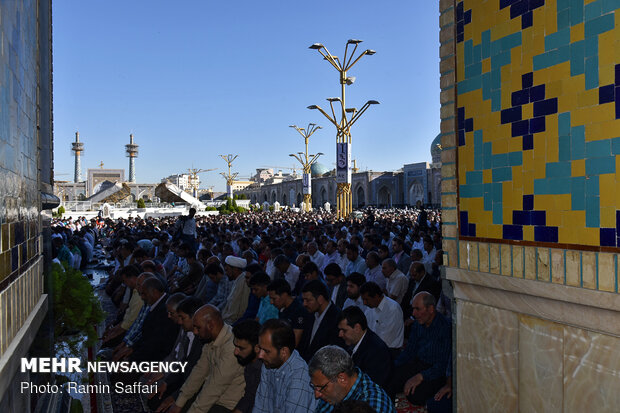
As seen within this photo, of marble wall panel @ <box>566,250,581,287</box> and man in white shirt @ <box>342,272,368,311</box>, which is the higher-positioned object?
marble wall panel @ <box>566,250,581,287</box>

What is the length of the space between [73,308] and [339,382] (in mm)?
3056

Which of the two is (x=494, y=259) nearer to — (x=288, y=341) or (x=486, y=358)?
(x=486, y=358)

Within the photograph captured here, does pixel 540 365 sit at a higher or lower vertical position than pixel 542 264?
lower

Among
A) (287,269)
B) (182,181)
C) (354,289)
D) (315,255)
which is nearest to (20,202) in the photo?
(354,289)

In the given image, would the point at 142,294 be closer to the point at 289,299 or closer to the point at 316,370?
the point at 289,299

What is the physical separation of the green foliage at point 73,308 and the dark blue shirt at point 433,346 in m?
2.99

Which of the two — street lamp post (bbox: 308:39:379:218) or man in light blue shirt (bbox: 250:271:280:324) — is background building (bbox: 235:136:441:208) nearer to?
street lamp post (bbox: 308:39:379:218)

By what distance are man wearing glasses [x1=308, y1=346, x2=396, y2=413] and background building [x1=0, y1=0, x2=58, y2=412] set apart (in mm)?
1510

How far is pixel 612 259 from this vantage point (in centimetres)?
245

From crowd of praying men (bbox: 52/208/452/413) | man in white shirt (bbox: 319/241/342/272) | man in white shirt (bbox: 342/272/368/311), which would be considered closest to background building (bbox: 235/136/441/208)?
man in white shirt (bbox: 319/241/342/272)

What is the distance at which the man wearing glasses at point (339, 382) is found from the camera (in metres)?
2.53

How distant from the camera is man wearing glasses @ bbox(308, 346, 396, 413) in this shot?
8.30ft

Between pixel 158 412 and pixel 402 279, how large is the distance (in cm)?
353

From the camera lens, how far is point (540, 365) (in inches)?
111
